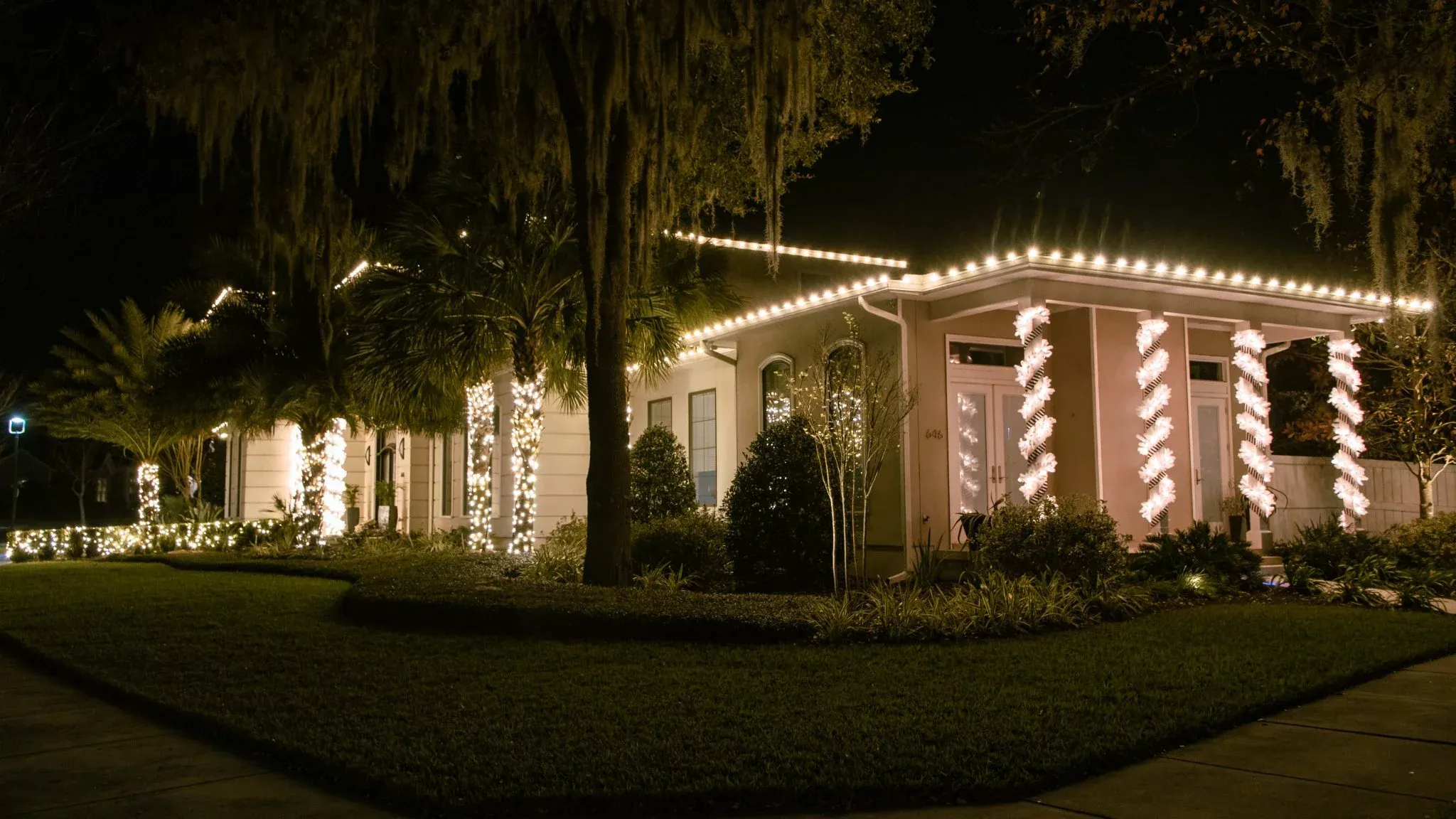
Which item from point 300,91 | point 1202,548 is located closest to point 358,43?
point 300,91

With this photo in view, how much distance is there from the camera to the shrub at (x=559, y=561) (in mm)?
11951

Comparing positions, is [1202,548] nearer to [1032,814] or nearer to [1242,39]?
[1242,39]

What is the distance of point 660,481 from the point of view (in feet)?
50.8

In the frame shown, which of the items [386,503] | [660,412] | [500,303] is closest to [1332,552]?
[500,303]

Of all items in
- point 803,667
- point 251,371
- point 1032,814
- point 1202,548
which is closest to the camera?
point 1032,814

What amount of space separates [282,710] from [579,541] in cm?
784

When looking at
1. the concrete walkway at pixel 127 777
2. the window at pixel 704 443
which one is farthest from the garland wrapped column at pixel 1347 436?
the concrete walkway at pixel 127 777

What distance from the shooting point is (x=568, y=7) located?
33.7 feet

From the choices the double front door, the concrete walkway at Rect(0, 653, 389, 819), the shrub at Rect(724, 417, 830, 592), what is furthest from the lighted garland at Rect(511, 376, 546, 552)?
the concrete walkway at Rect(0, 653, 389, 819)

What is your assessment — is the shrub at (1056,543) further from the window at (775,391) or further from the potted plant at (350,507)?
the potted plant at (350,507)

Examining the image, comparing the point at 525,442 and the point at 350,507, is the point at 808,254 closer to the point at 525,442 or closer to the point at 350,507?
the point at 525,442

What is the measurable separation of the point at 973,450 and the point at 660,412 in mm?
6393

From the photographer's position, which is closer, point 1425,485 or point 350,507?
point 1425,485

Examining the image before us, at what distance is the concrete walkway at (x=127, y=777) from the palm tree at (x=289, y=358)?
999 centimetres
